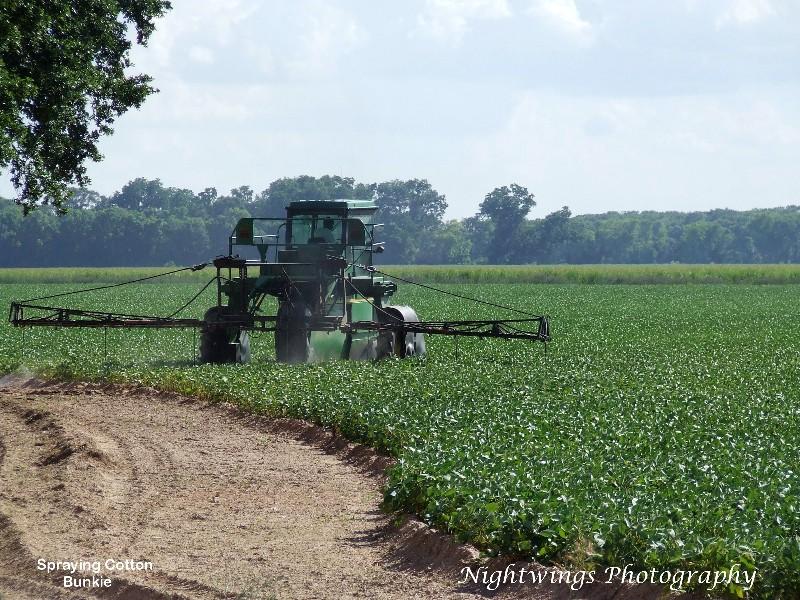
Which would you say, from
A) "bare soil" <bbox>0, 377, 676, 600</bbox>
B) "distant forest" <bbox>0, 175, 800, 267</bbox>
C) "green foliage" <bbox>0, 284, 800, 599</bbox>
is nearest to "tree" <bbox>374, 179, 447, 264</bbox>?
"distant forest" <bbox>0, 175, 800, 267</bbox>

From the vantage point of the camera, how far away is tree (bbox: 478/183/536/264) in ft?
488

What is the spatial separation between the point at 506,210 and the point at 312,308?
130671mm

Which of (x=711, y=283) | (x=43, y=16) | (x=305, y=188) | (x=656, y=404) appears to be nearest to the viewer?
(x=656, y=404)

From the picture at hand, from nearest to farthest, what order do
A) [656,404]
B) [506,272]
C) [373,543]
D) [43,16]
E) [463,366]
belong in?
[373,543]
[656,404]
[43,16]
[463,366]
[506,272]

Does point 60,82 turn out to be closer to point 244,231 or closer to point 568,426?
point 244,231

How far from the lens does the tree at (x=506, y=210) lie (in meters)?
149

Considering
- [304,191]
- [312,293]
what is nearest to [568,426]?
[312,293]

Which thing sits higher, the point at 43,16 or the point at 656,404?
the point at 43,16

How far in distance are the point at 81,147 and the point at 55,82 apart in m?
2.57

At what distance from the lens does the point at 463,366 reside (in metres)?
22.2

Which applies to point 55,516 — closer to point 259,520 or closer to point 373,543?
point 259,520

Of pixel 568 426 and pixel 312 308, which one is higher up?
pixel 312 308

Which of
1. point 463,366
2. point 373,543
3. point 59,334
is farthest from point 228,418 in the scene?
point 59,334

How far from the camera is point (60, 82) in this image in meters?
21.9
